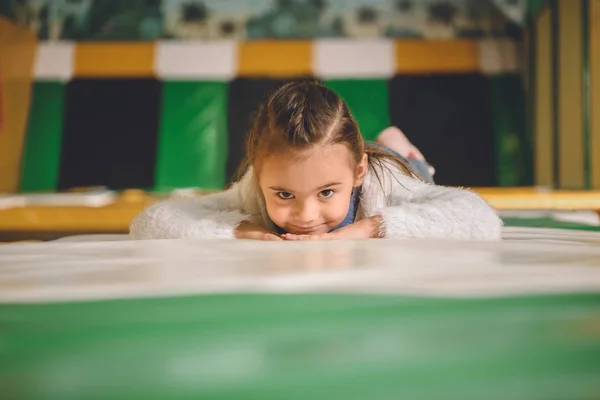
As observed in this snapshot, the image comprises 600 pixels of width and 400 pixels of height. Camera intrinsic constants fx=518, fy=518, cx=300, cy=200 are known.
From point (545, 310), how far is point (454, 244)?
10.8 inches

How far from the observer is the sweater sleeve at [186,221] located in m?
A: 0.85

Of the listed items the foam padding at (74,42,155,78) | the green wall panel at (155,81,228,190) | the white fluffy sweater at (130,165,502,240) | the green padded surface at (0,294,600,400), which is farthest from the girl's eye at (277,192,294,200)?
the foam padding at (74,42,155,78)

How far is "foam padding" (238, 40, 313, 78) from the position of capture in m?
2.04

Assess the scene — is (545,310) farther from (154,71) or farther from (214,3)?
(214,3)

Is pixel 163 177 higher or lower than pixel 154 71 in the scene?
lower

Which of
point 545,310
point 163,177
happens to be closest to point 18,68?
point 163,177

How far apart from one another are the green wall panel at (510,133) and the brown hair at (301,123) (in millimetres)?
1266

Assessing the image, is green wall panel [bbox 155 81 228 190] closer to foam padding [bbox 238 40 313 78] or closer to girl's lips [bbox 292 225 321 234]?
foam padding [bbox 238 40 313 78]

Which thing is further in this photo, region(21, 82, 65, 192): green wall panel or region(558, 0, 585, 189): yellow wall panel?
region(21, 82, 65, 192): green wall panel

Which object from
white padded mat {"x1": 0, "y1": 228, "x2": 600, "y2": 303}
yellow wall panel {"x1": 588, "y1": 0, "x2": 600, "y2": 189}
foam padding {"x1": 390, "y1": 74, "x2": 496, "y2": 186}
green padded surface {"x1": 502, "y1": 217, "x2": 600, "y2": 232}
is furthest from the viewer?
foam padding {"x1": 390, "y1": 74, "x2": 496, "y2": 186}

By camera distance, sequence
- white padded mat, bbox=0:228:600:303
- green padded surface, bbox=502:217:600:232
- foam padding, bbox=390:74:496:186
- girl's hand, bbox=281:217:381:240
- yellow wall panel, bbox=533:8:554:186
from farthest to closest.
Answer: foam padding, bbox=390:74:496:186, yellow wall panel, bbox=533:8:554:186, green padded surface, bbox=502:217:600:232, girl's hand, bbox=281:217:381:240, white padded mat, bbox=0:228:600:303

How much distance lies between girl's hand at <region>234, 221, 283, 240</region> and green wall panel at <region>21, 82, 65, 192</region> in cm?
140

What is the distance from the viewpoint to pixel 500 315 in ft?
1.04

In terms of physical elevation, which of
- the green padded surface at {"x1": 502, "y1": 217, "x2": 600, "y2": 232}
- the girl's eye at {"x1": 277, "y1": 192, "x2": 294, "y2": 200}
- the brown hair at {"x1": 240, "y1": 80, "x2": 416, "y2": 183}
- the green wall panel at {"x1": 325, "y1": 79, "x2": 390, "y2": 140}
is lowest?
the green padded surface at {"x1": 502, "y1": 217, "x2": 600, "y2": 232}
